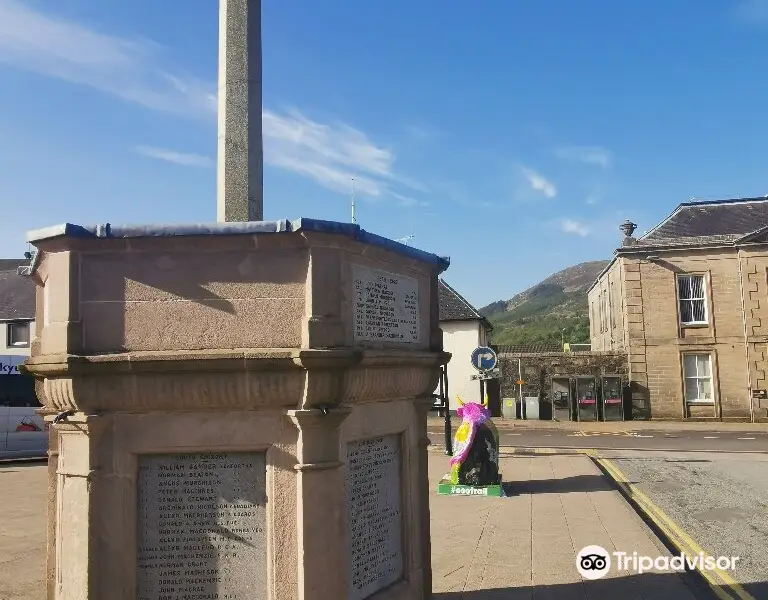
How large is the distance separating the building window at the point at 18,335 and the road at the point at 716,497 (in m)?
28.6

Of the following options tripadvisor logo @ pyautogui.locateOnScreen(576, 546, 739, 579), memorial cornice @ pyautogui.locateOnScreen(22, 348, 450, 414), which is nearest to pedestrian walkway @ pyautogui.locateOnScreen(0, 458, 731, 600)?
tripadvisor logo @ pyautogui.locateOnScreen(576, 546, 739, 579)

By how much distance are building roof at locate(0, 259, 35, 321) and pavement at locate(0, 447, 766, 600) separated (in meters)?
21.9

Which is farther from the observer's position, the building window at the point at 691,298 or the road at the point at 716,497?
the building window at the point at 691,298

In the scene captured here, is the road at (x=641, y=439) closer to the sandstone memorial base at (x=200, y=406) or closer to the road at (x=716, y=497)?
the road at (x=716, y=497)

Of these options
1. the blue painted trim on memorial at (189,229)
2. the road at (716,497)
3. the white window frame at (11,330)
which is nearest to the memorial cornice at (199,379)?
the blue painted trim on memorial at (189,229)

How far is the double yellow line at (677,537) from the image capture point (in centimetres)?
684

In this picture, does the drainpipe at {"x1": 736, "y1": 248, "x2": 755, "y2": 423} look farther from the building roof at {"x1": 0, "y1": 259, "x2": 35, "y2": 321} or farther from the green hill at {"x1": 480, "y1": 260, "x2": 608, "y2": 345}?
the building roof at {"x1": 0, "y1": 259, "x2": 35, "y2": 321}

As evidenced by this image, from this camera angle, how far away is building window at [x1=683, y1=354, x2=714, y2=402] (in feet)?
95.3

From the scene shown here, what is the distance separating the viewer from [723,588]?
6.96 meters

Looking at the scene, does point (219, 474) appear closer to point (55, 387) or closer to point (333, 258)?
point (55, 387)

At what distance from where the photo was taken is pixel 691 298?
29531 millimetres

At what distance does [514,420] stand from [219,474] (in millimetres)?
27854

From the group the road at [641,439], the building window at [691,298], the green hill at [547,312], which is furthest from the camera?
the green hill at [547,312]

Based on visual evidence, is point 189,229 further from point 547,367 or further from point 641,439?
point 547,367
